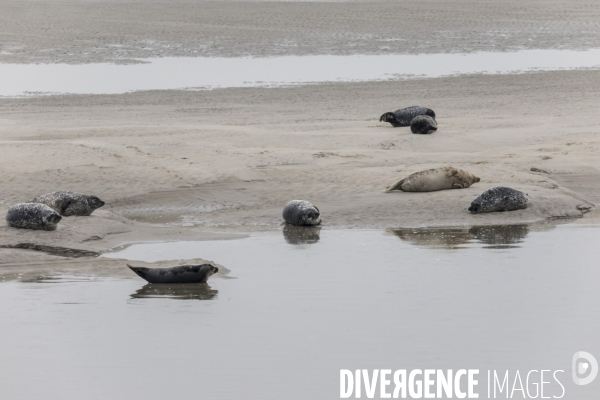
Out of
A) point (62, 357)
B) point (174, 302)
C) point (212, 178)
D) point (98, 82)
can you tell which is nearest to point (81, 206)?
point (212, 178)

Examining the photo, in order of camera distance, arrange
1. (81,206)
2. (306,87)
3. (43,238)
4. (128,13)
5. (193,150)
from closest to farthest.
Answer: (43,238) → (81,206) → (193,150) → (306,87) → (128,13)

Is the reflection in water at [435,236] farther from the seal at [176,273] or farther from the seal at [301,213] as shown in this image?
the seal at [176,273]

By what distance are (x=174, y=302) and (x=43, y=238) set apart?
238 centimetres

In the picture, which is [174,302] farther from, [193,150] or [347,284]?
[193,150]

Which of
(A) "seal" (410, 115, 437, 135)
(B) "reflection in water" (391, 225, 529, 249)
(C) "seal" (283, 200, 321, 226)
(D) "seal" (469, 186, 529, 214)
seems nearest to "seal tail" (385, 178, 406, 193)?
(D) "seal" (469, 186, 529, 214)

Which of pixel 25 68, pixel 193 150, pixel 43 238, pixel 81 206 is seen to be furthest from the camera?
pixel 25 68

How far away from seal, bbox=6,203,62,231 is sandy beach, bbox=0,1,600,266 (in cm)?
12

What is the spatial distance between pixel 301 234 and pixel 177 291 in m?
2.60

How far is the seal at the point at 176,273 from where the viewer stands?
25.5ft

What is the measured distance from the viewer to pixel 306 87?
20.7m

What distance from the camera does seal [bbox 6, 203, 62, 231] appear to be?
364 inches

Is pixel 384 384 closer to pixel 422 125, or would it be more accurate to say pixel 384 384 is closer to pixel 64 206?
pixel 64 206

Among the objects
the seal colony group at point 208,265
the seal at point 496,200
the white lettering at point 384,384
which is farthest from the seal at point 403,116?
the white lettering at point 384,384

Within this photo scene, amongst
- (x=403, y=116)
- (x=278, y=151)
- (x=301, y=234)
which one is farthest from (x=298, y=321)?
(x=403, y=116)
